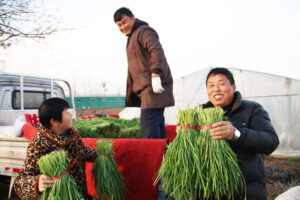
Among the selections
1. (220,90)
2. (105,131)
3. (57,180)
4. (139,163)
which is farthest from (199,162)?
(105,131)

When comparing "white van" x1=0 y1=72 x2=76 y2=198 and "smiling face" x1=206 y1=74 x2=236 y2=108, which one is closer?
"smiling face" x1=206 y1=74 x2=236 y2=108

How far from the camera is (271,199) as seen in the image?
2.92 m

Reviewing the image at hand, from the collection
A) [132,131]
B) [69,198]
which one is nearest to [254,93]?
[132,131]

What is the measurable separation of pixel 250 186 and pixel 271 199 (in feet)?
6.18

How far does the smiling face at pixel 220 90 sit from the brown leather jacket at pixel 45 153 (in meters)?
1.11

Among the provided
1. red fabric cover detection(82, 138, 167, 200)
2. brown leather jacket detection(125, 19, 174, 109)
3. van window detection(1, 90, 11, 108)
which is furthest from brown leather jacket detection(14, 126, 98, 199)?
van window detection(1, 90, 11, 108)

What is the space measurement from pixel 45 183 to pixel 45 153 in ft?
1.02

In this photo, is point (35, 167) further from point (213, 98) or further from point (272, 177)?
point (272, 177)

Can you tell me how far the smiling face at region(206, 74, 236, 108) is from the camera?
1.58m

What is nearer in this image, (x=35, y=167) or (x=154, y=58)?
(x=35, y=167)

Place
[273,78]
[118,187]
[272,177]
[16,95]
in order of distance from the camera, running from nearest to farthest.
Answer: [118,187]
[272,177]
[16,95]
[273,78]

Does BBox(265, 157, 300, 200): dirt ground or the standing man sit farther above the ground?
the standing man

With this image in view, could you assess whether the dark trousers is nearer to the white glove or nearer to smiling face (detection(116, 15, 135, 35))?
the white glove

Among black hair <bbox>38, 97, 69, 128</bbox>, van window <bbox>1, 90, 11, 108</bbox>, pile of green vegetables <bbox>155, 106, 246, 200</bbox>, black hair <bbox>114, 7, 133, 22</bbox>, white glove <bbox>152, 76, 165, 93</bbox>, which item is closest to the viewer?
pile of green vegetables <bbox>155, 106, 246, 200</bbox>
